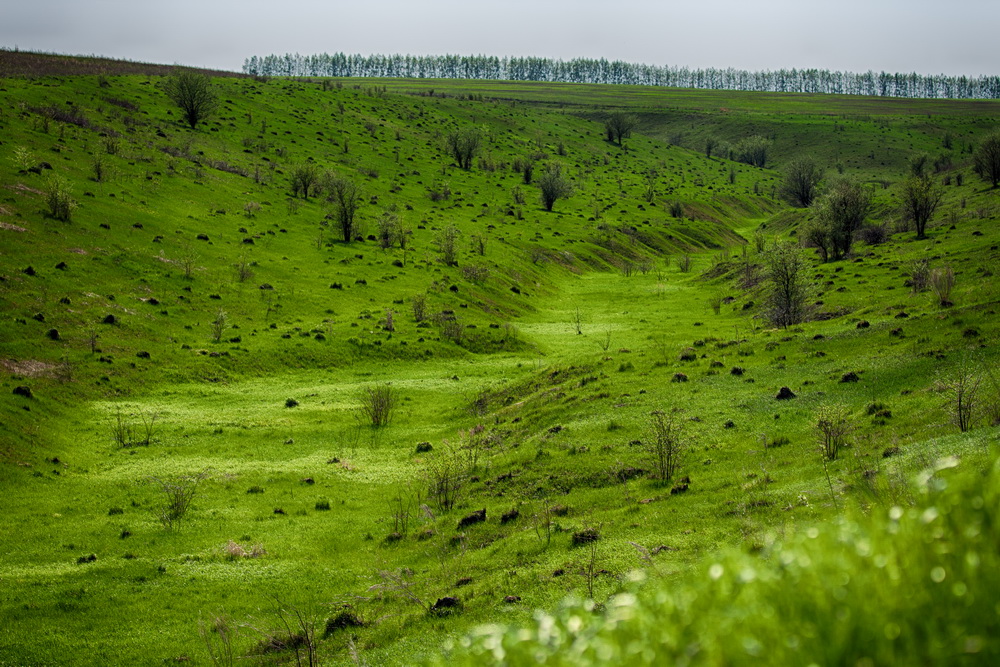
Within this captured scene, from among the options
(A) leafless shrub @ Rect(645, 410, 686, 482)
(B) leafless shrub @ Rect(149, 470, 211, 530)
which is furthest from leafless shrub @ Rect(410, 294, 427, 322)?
(A) leafless shrub @ Rect(645, 410, 686, 482)

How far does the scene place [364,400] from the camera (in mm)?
39375

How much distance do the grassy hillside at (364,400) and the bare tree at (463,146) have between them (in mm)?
37225

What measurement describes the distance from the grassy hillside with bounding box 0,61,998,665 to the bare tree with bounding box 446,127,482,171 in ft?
122

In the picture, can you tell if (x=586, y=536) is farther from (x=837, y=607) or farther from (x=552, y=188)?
(x=552, y=188)

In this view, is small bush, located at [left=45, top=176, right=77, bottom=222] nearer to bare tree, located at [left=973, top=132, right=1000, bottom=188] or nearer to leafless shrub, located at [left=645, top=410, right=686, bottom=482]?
leafless shrub, located at [left=645, top=410, right=686, bottom=482]

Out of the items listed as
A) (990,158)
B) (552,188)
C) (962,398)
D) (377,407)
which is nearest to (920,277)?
(962,398)

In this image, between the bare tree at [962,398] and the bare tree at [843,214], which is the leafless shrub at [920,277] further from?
the bare tree at [962,398]

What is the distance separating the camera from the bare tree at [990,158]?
88062 mm

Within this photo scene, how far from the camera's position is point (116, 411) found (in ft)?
120

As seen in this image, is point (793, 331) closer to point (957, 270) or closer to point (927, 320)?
point (927, 320)

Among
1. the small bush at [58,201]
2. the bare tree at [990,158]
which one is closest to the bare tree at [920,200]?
the bare tree at [990,158]

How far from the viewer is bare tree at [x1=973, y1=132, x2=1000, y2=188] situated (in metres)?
88.1

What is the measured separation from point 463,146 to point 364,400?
98.2 metres

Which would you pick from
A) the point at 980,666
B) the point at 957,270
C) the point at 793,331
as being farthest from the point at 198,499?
the point at 957,270
